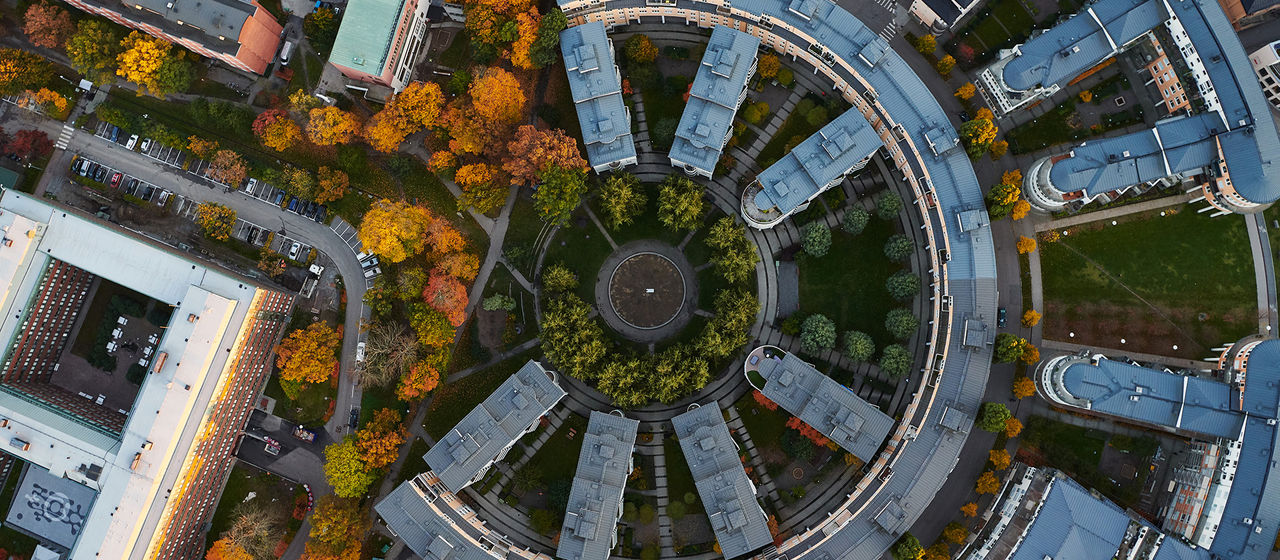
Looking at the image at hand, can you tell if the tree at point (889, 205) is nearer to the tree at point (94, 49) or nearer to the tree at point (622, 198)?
the tree at point (622, 198)

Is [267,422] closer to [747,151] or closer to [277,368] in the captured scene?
[277,368]

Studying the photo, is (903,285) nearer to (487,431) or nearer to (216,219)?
(487,431)

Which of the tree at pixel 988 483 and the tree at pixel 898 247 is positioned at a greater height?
the tree at pixel 898 247

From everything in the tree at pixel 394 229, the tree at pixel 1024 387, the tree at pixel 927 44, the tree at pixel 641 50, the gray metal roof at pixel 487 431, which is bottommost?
the gray metal roof at pixel 487 431

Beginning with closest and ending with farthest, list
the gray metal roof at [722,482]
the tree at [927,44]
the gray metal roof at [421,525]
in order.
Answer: the gray metal roof at [722,482]
the gray metal roof at [421,525]
the tree at [927,44]

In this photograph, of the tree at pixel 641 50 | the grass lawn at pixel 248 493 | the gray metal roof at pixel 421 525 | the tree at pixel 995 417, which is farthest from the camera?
the grass lawn at pixel 248 493

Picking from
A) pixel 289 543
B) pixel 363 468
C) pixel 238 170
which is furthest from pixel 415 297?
pixel 289 543

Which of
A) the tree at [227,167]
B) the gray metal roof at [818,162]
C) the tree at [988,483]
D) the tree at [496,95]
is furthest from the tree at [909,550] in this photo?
the tree at [227,167]

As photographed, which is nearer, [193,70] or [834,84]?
[834,84]
